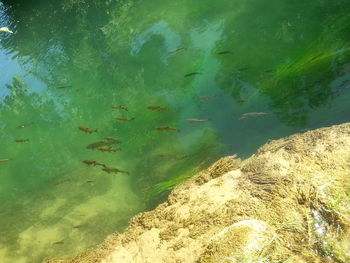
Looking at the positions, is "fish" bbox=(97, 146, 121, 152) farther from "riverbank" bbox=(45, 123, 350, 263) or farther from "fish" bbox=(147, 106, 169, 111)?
"riverbank" bbox=(45, 123, 350, 263)

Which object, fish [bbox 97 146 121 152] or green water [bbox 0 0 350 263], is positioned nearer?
green water [bbox 0 0 350 263]

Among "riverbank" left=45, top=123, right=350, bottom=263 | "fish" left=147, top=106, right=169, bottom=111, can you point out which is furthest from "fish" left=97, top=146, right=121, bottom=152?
"riverbank" left=45, top=123, right=350, bottom=263

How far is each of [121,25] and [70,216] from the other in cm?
680

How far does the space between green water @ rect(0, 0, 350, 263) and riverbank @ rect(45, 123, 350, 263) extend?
605mm

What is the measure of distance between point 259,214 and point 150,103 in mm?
3836

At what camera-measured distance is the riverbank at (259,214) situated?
117 inches

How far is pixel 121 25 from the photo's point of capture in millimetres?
10336

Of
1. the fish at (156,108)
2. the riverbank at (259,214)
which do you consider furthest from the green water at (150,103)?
the riverbank at (259,214)

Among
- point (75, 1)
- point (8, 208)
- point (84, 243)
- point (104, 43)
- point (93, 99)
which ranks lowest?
point (84, 243)

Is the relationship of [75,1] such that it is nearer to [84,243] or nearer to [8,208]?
[8,208]

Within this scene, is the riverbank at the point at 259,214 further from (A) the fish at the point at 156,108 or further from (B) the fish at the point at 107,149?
(A) the fish at the point at 156,108

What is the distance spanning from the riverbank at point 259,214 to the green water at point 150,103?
0.61 m

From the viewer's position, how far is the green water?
5102 millimetres

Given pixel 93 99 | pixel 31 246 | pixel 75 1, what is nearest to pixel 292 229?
pixel 31 246
